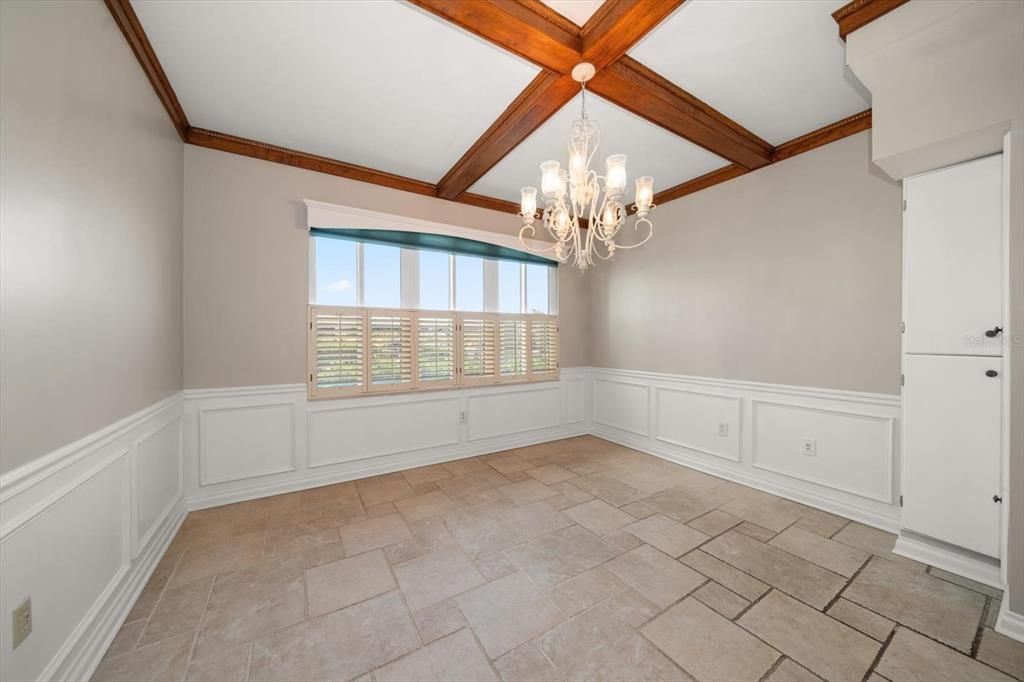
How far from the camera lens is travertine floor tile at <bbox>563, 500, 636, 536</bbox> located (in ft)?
8.10

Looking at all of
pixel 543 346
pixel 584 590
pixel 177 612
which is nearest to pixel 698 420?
pixel 543 346

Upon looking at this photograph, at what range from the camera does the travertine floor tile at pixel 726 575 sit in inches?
72.4

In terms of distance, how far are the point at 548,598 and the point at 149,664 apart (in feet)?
5.36

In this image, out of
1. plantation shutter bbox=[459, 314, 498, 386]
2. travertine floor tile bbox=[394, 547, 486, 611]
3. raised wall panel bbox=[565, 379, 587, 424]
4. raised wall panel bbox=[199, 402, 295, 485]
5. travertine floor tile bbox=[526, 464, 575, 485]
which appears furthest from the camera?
raised wall panel bbox=[565, 379, 587, 424]

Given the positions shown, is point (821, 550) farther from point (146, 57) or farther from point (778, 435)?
point (146, 57)

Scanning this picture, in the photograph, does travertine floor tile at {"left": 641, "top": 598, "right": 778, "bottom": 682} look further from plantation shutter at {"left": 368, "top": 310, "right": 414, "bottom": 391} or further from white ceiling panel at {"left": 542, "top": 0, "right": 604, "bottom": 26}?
white ceiling panel at {"left": 542, "top": 0, "right": 604, "bottom": 26}

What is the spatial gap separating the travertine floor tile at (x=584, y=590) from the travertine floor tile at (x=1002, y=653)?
54.9 inches

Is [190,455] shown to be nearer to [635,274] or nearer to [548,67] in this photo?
[548,67]

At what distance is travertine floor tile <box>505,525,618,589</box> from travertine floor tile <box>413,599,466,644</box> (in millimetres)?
446

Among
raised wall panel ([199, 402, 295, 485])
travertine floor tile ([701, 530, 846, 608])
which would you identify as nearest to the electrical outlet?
raised wall panel ([199, 402, 295, 485])

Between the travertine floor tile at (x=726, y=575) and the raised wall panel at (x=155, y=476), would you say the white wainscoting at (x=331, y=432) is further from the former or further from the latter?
the travertine floor tile at (x=726, y=575)

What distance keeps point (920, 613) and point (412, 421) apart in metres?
3.49

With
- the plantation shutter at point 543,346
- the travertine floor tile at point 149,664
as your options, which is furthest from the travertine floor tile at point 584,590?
the plantation shutter at point 543,346

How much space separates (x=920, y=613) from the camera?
1.71m
